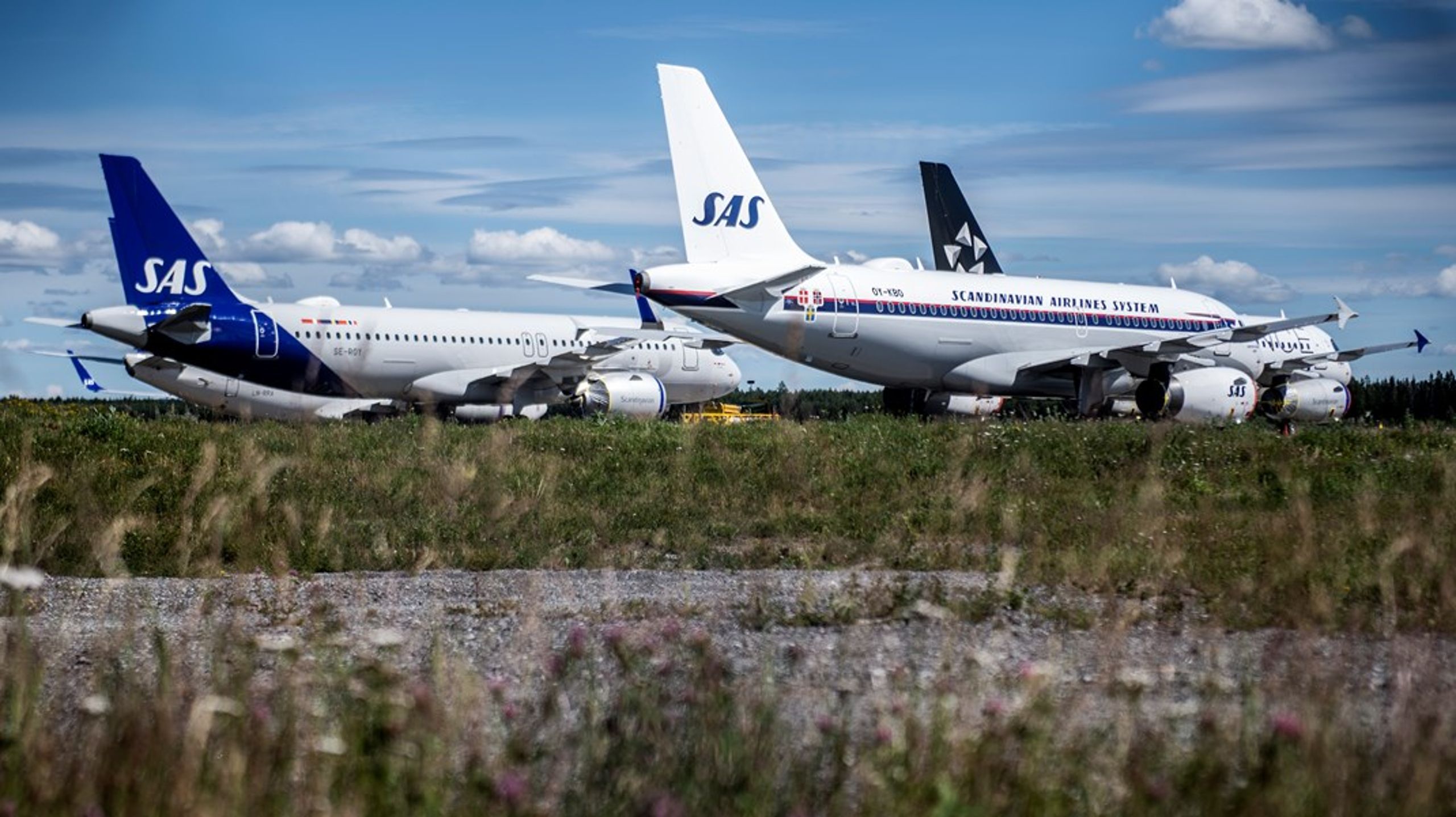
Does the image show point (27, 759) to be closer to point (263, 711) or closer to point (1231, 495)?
point (263, 711)

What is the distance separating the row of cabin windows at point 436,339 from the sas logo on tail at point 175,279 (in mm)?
2471

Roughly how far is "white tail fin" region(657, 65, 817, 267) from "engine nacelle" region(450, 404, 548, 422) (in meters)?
14.2

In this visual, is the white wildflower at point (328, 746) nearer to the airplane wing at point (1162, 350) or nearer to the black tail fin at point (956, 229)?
the airplane wing at point (1162, 350)

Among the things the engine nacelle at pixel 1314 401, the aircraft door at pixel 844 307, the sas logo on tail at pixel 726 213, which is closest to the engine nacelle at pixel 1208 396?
the engine nacelle at pixel 1314 401

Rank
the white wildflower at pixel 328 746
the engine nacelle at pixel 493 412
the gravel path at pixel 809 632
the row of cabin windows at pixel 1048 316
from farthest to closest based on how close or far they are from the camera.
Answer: the engine nacelle at pixel 493 412
the row of cabin windows at pixel 1048 316
the gravel path at pixel 809 632
the white wildflower at pixel 328 746

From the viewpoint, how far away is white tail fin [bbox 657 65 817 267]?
27641 millimetres

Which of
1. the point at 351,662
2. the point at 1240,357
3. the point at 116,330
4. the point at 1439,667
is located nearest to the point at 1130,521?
the point at 1439,667

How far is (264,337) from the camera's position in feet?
119

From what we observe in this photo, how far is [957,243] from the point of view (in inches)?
1585

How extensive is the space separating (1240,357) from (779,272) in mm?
11571

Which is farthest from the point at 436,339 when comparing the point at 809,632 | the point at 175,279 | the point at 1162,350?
the point at 809,632

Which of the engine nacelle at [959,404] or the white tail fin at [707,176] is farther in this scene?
the engine nacelle at [959,404]

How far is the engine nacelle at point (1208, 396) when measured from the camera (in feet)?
99.7

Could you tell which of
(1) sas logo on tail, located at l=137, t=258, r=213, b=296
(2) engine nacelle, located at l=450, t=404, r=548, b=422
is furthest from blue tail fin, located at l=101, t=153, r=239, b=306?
(2) engine nacelle, located at l=450, t=404, r=548, b=422
